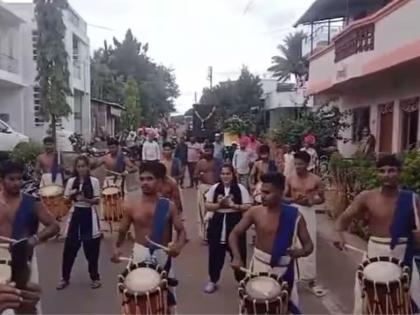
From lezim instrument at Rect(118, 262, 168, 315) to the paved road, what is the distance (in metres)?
2.19


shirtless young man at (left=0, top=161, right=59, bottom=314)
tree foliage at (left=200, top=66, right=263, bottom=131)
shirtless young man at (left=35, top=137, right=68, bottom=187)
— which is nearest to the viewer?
shirtless young man at (left=0, top=161, right=59, bottom=314)

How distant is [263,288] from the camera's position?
447 cm

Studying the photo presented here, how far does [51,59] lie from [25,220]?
66.6 ft

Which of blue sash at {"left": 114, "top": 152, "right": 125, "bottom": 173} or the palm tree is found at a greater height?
the palm tree

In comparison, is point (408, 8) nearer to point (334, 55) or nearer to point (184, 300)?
point (334, 55)

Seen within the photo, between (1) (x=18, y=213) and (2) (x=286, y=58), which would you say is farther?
(2) (x=286, y=58)

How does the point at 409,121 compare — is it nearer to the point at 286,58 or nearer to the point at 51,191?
the point at 51,191

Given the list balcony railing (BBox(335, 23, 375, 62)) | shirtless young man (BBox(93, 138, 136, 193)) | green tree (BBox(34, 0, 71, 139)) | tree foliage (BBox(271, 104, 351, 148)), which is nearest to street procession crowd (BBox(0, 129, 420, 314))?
shirtless young man (BBox(93, 138, 136, 193))

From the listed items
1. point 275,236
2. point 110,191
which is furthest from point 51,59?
point 275,236

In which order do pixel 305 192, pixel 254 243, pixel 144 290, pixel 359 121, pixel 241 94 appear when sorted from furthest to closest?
pixel 241 94 < pixel 359 121 < pixel 305 192 < pixel 254 243 < pixel 144 290

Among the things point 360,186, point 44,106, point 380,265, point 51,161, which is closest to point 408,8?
point 360,186

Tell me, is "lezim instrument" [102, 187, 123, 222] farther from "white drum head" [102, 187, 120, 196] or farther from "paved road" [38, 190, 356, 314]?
"paved road" [38, 190, 356, 314]

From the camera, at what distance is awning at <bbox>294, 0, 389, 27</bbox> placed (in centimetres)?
1805

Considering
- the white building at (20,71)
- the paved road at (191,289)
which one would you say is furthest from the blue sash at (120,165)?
the white building at (20,71)
